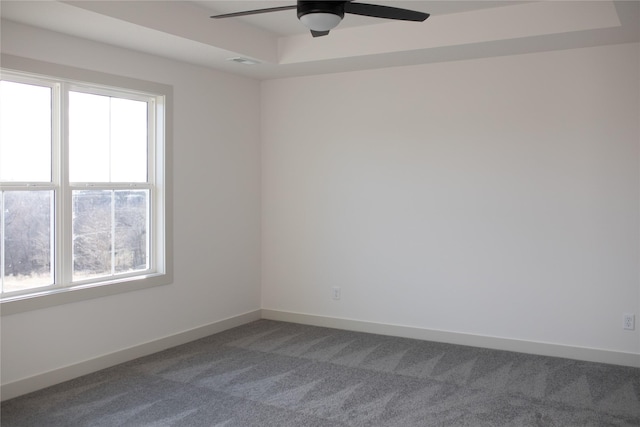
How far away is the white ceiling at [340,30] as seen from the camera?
148 inches

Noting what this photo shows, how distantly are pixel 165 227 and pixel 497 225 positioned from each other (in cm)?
290

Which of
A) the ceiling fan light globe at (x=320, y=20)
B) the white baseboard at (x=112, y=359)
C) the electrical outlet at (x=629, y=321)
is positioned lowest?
the white baseboard at (x=112, y=359)

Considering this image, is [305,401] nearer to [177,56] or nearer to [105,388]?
[105,388]

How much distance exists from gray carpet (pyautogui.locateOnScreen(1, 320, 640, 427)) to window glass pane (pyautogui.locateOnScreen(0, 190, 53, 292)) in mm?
792

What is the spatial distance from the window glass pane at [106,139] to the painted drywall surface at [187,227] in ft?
0.89

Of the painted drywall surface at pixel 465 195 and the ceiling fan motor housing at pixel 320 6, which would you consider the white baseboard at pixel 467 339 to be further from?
the ceiling fan motor housing at pixel 320 6

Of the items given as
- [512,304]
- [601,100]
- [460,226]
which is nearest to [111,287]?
[460,226]

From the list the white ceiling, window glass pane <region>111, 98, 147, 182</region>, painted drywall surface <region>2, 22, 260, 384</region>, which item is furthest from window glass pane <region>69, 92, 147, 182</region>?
the white ceiling

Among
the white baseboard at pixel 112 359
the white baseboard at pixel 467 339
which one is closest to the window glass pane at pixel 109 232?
the white baseboard at pixel 112 359

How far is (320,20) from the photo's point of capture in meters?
2.77

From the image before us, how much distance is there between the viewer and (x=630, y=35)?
13.6 feet

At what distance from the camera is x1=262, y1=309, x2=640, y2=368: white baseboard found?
449cm

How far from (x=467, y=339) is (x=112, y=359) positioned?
9.89ft

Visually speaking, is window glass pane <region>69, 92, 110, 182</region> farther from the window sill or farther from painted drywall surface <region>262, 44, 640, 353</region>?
painted drywall surface <region>262, 44, 640, 353</region>
